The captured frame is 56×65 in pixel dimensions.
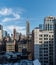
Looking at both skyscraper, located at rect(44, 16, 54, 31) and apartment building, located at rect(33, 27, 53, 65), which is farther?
skyscraper, located at rect(44, 16, 54, 31)

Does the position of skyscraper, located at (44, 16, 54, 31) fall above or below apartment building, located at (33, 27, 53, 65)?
above

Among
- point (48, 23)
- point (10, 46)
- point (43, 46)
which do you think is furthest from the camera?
point (48, 23)

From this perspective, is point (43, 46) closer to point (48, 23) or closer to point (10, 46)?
point (10, 46)

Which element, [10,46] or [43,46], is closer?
[43,46]

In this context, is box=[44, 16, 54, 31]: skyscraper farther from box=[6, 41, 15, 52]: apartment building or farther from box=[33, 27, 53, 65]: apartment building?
box=[6, 41, 15, 52]: apartment building

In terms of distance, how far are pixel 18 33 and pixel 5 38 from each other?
1.80 ft

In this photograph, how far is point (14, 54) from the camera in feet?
23.9

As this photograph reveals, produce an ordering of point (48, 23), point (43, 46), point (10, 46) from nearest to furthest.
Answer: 1. point (43, 46)
2. point (10, 46)
3. point (48, 23)

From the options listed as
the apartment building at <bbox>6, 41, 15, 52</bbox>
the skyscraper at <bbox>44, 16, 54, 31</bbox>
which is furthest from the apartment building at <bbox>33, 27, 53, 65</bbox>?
the apartment building at <bbox>6, 41, 15, 52</bbox>

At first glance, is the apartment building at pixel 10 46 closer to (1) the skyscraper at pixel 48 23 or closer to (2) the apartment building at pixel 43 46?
(2) the apartment building at pixel 43 46

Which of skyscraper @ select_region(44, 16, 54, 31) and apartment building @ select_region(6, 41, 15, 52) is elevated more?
skyscraper @ select_region(44, 16, 54, 31)

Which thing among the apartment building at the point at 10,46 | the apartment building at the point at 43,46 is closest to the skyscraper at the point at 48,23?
the apartment building at the point at 43,46

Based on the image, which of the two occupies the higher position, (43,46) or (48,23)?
(48,23)

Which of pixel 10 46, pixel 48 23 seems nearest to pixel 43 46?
pixel 10 46
